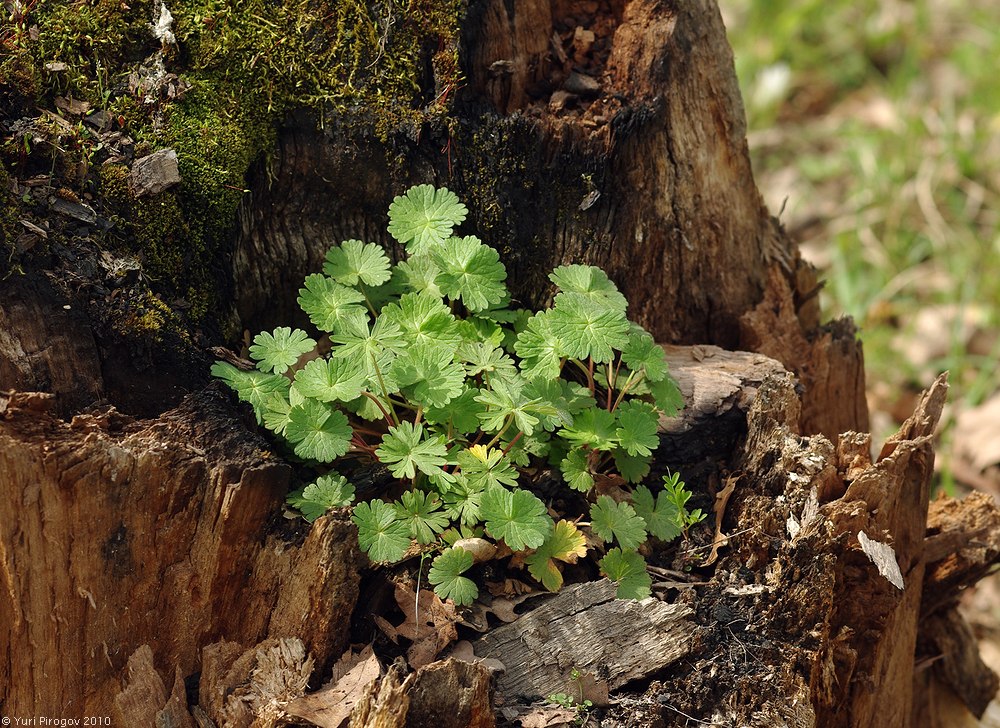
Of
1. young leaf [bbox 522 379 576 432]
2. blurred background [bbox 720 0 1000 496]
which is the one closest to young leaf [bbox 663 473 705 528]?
young leaf [bbox 522 379 576 432]

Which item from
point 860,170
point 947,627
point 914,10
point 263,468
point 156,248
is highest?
point 914,10

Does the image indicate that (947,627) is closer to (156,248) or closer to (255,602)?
(255,602)

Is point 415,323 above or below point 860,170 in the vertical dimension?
below

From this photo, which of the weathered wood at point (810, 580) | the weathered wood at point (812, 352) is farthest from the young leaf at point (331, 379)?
the weathered wood at point (812, 352)

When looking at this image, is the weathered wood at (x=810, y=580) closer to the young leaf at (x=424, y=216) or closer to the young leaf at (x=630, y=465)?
the young leaf at (x=630, y=465)

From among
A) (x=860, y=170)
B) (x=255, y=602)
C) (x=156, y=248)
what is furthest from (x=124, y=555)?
(x=860, y=170)

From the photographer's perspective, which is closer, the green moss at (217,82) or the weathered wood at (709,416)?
the green moss at (217,82)

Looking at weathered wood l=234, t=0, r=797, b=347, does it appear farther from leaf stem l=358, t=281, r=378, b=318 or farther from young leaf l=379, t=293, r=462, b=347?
young leaf l=379, t=293, r=462, b=347

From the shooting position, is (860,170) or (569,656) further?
(860,170)
